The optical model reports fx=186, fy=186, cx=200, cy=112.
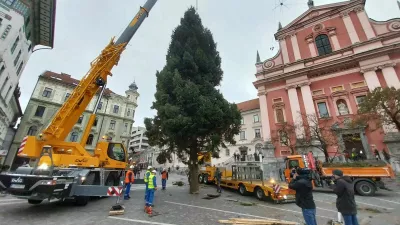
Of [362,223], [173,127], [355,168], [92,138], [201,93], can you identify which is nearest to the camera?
[362,223]

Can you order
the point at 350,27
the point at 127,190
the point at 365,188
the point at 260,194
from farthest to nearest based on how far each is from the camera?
the point at 350,27, the point at 365,188, the point at 260,194, the point at 127,190

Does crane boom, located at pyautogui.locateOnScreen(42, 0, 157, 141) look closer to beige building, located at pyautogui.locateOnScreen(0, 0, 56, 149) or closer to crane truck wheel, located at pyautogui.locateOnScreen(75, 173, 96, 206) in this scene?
crane truck wheel, located at pyautogui.locateOnScreen(75, 173, 96, 206)

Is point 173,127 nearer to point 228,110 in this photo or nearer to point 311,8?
point 228,110

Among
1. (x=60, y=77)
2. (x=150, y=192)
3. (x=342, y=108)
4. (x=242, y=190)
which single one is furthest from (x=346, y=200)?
Answer: (x=60, y=77)

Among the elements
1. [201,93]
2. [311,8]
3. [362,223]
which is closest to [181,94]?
[201,93]

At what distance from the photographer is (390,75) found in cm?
2105

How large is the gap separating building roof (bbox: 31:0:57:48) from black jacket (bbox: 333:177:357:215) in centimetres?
2598

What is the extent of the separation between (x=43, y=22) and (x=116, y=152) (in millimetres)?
19464

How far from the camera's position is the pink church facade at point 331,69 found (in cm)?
2152

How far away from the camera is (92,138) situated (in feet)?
106

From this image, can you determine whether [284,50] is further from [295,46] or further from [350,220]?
[350,220]

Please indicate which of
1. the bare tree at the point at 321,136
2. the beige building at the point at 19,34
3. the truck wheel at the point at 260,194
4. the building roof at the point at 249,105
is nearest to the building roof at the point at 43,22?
the beige building at the point at 19,34

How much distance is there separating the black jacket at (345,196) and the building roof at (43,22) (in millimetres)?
25977

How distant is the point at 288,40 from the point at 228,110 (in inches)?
929
